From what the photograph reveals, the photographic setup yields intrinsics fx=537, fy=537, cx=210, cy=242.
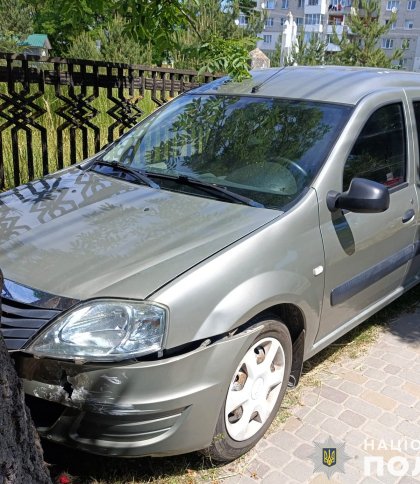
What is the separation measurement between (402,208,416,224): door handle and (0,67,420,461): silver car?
0.05 feet

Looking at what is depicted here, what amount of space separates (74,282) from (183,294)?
47 centimetres

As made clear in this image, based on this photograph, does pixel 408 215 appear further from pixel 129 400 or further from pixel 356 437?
pixel 129 400

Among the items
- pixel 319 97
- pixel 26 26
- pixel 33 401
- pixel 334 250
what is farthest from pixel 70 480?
pixel 26 26

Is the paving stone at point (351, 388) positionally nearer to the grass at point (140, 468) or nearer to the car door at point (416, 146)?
the grass at point (140, 468)

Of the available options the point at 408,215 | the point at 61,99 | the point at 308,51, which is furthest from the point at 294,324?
the point at 308,51

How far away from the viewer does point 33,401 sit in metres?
2.29

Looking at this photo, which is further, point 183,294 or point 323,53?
point 323,53

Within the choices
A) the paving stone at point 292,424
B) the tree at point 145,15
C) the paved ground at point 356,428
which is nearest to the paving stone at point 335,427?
the paved ground at point 356,428

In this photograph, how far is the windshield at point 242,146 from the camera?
9.97 feet

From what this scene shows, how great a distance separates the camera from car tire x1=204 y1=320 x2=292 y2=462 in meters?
2.49

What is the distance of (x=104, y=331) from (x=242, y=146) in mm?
1611

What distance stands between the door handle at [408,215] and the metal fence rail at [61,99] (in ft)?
12.0

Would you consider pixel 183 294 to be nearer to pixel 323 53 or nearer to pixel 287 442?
pixel 287 442

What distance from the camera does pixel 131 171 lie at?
11.0ft
